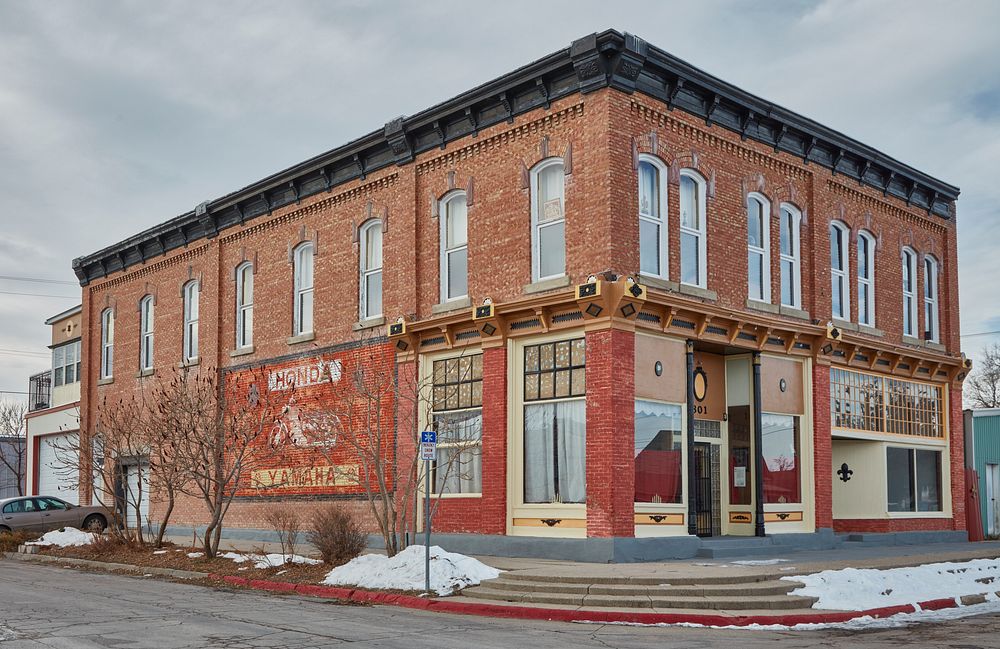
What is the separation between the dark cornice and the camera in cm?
2030

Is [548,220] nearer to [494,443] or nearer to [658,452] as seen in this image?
[494,443]

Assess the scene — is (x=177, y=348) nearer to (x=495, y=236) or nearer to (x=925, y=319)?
(x=495, y=236)

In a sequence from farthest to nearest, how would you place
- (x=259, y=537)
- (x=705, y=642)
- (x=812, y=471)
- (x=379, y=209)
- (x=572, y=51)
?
(x=259, y=537) < (x=379, y=209) < (x=812, y=471) < (x=572, y=51) < (x=705, y=642)

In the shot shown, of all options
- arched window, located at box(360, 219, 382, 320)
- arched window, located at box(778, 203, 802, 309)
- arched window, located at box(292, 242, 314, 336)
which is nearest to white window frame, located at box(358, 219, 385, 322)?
arched window, located at box(360, 219, 382, 320)

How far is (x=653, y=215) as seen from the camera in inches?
834

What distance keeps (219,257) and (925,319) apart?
806 inches

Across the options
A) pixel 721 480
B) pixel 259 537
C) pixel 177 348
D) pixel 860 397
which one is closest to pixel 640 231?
pixel 721 480

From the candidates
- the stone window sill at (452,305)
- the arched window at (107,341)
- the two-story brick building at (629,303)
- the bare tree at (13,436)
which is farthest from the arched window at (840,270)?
the bare tree at (13,436)

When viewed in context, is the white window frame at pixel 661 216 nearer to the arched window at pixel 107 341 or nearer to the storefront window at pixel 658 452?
the storefront window at pixel 658 452

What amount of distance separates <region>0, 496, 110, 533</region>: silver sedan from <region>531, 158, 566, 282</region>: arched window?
17.6 metres

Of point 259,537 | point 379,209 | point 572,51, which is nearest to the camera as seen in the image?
point 572,51

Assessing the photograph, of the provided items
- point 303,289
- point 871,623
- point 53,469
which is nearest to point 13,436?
point 53,469

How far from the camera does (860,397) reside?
2636cm

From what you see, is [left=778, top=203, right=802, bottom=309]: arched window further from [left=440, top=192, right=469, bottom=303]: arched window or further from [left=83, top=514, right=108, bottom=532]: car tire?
[left=83, top=514, right=108, bottom=532]: car tire
